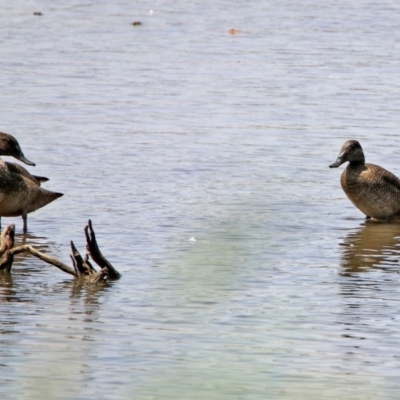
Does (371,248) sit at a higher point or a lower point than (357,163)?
lower

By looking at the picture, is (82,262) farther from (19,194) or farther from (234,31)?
(234,31)

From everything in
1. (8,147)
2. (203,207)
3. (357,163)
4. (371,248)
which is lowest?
(371,248)

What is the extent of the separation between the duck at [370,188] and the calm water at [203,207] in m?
0.21

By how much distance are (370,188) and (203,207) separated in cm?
155

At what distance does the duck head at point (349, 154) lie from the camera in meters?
12.8

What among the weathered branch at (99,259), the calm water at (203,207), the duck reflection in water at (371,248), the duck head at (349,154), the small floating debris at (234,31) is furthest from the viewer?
the small floating debris at (234,31)

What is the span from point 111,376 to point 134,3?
2494cm

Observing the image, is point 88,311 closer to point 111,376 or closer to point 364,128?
point 111,376

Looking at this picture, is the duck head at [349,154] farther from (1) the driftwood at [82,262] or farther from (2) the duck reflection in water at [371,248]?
(1) the driftwood at [82,262]

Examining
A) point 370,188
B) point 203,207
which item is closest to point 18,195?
point 203,207

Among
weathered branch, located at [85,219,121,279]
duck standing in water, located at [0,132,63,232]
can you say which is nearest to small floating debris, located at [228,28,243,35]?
duck standing in water, located at [0,132,63,232]

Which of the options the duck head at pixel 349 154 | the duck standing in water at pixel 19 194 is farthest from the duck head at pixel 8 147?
the duck head at pixel 349 154

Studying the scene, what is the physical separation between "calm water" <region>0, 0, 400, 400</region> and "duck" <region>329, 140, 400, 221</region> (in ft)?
0.69

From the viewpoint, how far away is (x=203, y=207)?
12094mm
